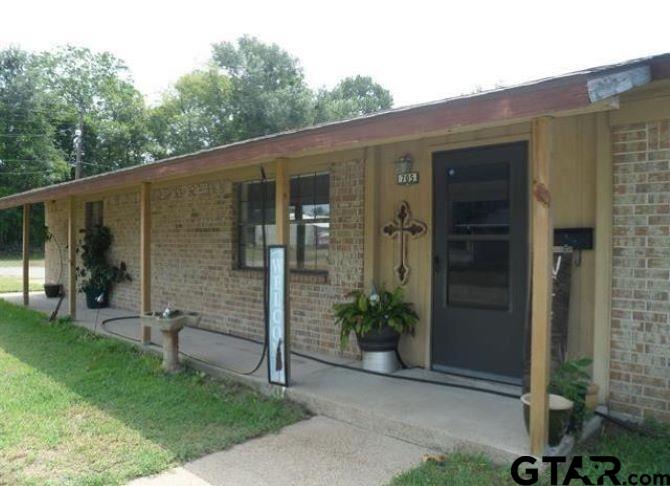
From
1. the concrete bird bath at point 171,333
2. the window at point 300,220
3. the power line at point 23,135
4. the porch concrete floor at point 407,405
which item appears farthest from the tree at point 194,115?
the porch concrete floor at point 407,405

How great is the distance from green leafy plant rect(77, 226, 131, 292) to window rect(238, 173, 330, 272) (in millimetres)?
3536

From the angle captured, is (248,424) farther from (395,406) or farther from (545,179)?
(545,179)

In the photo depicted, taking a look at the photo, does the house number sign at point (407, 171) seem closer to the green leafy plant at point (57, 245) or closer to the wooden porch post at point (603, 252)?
the wooden porch post at point (603, 252)

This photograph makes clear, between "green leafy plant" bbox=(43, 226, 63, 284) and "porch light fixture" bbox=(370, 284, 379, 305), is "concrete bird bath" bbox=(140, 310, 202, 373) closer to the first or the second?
"porch light fixture" bbox=(370, 284, 379, 305)

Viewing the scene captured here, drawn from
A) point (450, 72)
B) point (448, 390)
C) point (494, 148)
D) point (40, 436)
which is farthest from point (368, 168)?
point (450, 72)

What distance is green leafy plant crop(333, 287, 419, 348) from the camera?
502 centimetres

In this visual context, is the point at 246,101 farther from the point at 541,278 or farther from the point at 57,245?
the point at 541,278

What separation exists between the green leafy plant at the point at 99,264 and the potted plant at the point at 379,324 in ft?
18.9

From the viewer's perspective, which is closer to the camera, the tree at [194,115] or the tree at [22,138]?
the tree at [22,138]

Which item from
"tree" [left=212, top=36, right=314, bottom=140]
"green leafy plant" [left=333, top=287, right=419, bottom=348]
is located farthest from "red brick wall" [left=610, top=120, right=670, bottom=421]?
"tree" [left=212, top=36, right=314, bottom=140]

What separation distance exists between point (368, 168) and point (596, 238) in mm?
2297

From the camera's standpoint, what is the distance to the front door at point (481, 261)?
14.9ft

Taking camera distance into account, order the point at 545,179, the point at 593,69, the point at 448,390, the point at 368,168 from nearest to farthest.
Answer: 1. the point at 593,69
2. the point at 545,179
3. the point at 448,390
4. the point at 368,168

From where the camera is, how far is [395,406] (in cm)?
413
